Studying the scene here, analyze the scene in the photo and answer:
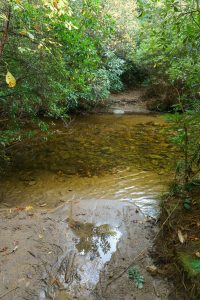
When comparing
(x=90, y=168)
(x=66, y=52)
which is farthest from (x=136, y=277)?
(x=66, y=52)

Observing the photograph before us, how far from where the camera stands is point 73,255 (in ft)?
11.1

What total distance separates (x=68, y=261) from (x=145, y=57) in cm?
→ 1426

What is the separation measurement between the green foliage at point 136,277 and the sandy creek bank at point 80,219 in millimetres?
52

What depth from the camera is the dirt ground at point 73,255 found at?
110 inches

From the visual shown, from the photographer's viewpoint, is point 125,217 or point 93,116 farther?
point 93,116

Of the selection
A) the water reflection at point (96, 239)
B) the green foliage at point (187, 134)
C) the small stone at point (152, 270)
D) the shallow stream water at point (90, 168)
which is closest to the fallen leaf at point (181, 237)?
the small stone at point (152, 270)

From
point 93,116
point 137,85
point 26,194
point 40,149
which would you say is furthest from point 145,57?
point 26,194

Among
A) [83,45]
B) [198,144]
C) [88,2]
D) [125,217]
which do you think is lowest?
[125,217]

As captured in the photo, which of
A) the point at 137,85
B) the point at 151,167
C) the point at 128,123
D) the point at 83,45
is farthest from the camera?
the point at 137,85

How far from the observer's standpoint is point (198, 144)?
345 centimetres

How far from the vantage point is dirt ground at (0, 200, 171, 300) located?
9.20 feet

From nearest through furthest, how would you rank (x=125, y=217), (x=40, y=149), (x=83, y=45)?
(x=125, y=217) → (x=83, y=45) → (x=40, y=149)

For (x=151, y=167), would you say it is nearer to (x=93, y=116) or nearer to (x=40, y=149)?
(x=40, y=149)

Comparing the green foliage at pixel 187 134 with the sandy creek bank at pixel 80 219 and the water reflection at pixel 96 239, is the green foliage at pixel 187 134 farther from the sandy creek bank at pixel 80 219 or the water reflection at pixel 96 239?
the water reflection at pixel 96 239
